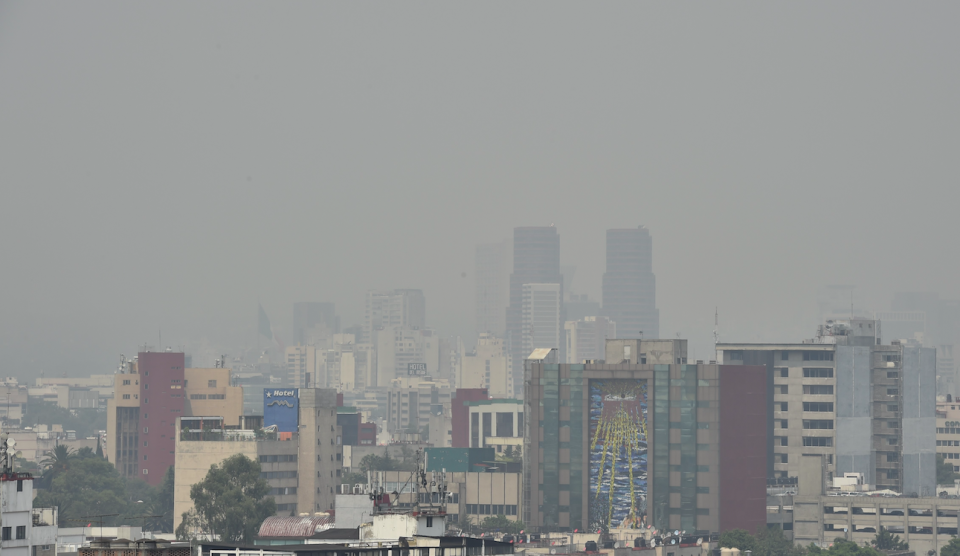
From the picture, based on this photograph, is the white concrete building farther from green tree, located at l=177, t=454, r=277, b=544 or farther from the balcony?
green tree, located at l=177, t=454, r=277, b=544

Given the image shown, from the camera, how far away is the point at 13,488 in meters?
101

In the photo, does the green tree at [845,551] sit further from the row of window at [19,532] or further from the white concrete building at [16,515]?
the row of window at [19,532]

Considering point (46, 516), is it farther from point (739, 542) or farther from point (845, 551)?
point (739, 542)

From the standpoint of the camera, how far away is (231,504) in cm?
17812

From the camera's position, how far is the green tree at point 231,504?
17650cm

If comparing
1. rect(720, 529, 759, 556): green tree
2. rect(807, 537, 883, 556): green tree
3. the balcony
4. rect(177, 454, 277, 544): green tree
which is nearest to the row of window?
the balcony

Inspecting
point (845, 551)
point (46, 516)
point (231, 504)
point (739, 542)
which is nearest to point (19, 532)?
point (46, 516)

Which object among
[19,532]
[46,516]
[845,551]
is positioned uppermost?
[19,532]

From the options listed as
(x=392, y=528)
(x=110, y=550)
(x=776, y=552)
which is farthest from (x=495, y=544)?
(x=776, y=552)

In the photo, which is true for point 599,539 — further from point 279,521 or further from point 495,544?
point 495,544

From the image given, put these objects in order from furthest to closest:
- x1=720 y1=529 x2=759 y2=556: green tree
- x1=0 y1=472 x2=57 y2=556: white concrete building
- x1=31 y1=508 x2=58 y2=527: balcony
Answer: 1. x1=720 y1=529 x2=759 y2=556: green tree
2. x1=31 y1=508 x2=58 y2=527: balcony
3. x1=0 y1=472 x2=57 y2=556: white concrete building

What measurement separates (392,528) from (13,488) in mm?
20412

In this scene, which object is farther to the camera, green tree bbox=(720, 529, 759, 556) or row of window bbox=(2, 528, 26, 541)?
green tree bbox=(720, 529, 759, 556)

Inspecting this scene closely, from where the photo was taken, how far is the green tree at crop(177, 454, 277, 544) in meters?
176
